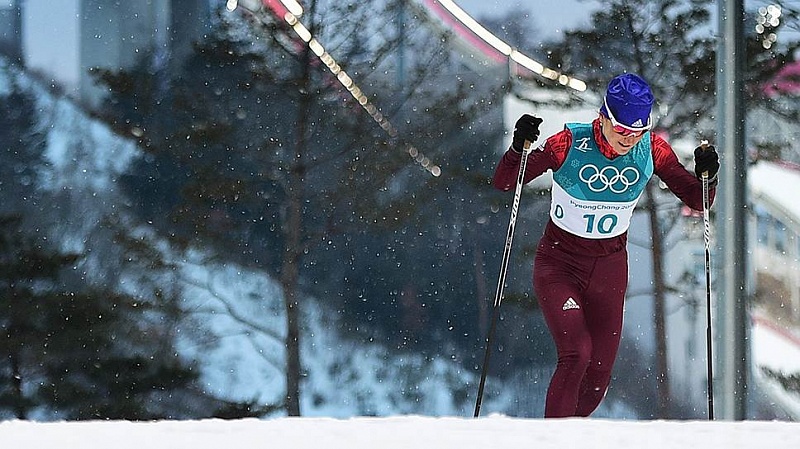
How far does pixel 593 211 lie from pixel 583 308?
0.28 m

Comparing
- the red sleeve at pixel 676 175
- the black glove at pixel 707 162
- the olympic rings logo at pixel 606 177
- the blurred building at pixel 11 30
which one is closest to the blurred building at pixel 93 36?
the blurred building at pixel 11 30

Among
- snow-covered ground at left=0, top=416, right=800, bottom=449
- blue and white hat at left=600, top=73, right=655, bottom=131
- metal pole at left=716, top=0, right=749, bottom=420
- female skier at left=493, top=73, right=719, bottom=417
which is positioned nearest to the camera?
snow-covered ground at left=0, top=416, right=800, bottom=449

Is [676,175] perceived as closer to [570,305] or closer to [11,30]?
[570,305]

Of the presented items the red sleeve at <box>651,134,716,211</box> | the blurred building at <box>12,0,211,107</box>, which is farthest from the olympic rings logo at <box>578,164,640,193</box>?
the blurred building at <box>12,0,211,107</box>

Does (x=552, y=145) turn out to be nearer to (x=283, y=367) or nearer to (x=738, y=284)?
(x=738, y=284)

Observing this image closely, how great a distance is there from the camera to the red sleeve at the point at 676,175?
3115 millimetres

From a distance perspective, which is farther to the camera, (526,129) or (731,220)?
(731,220)

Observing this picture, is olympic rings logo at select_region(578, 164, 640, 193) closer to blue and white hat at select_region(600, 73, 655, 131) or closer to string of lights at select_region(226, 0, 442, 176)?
blue and white hat at select_region(600, 73, 655, 131)

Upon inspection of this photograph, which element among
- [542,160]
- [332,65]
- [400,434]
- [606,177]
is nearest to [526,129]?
[542,160]

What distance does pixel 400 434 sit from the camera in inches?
36.9

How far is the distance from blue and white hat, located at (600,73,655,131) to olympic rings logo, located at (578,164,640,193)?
0.17m

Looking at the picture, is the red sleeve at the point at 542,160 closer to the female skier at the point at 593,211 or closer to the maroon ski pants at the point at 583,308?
the female skier at the point at 593,211

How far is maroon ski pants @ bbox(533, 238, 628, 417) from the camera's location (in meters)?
2.95

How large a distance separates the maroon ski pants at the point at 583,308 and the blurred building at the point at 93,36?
185 centimetres
